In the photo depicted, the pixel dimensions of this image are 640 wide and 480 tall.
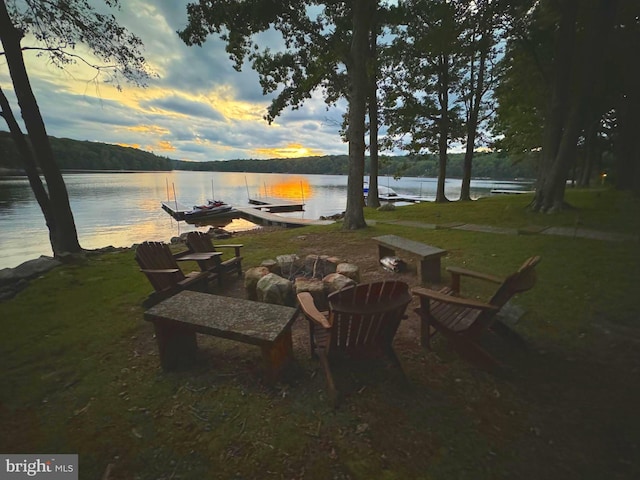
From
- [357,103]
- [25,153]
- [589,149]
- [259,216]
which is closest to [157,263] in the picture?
[25,153]

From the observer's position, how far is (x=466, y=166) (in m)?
17.5

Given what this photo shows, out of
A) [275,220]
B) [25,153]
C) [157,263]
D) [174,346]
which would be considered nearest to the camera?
[174,346]

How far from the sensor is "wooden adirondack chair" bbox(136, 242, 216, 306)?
3729 mm

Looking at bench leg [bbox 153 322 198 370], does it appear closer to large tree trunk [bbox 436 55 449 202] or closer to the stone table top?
the stone table top

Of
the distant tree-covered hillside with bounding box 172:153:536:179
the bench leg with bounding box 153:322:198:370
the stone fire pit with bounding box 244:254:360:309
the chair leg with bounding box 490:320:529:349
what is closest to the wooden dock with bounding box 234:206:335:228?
the stone fire pit with bounding box 244:254:360:309

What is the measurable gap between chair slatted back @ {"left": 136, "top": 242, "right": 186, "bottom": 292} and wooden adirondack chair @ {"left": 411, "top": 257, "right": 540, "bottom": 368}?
3127 millimetres

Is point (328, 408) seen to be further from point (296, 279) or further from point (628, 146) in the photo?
point (628, 146)

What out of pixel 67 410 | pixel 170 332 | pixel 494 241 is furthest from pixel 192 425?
pixel 494 241

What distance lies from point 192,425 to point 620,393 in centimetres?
Answer: 314

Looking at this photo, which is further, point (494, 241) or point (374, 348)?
point (494, 241)

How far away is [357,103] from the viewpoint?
8445mm

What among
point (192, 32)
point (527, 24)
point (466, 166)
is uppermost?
point (527, 24)

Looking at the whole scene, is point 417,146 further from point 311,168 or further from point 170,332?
point 311,168

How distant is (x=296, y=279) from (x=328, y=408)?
2210mm
